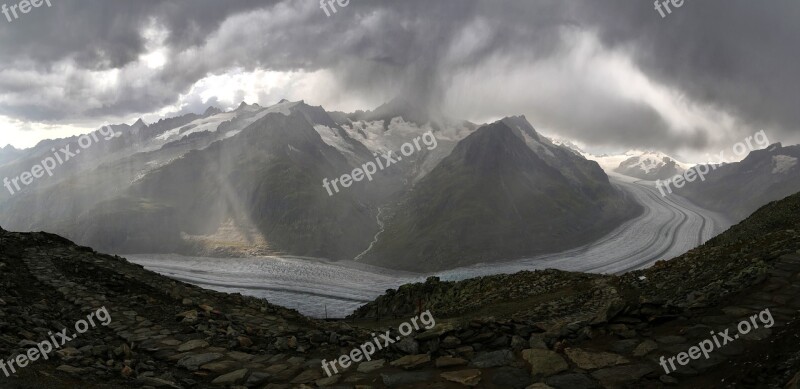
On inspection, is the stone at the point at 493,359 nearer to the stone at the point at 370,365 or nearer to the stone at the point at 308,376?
the stone at the point at 370,365

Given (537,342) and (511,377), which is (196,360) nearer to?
(511,377)

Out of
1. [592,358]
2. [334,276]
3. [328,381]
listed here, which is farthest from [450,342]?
[334,276]

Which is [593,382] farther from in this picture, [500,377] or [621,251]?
[621,251]

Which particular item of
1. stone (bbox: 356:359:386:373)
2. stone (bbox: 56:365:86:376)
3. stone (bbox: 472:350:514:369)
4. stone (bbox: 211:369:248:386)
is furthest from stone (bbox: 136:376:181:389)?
stone (bbox: 472:350:514:369)

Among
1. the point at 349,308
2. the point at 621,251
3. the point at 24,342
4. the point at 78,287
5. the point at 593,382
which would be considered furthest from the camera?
the point at 621,251

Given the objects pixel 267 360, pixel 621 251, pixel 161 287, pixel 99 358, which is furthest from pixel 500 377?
pixel 621 251

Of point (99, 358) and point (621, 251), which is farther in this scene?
point (621, 251)

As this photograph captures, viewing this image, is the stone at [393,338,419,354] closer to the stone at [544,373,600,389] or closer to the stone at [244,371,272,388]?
the stone at [244,371,272,388]

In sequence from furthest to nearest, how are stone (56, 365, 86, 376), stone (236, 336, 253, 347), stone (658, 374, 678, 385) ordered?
1. stone (236, 336, 253, 347)
2. stone (56, 365, 86, 376)
3. stone (658, 374, 678, 385)
